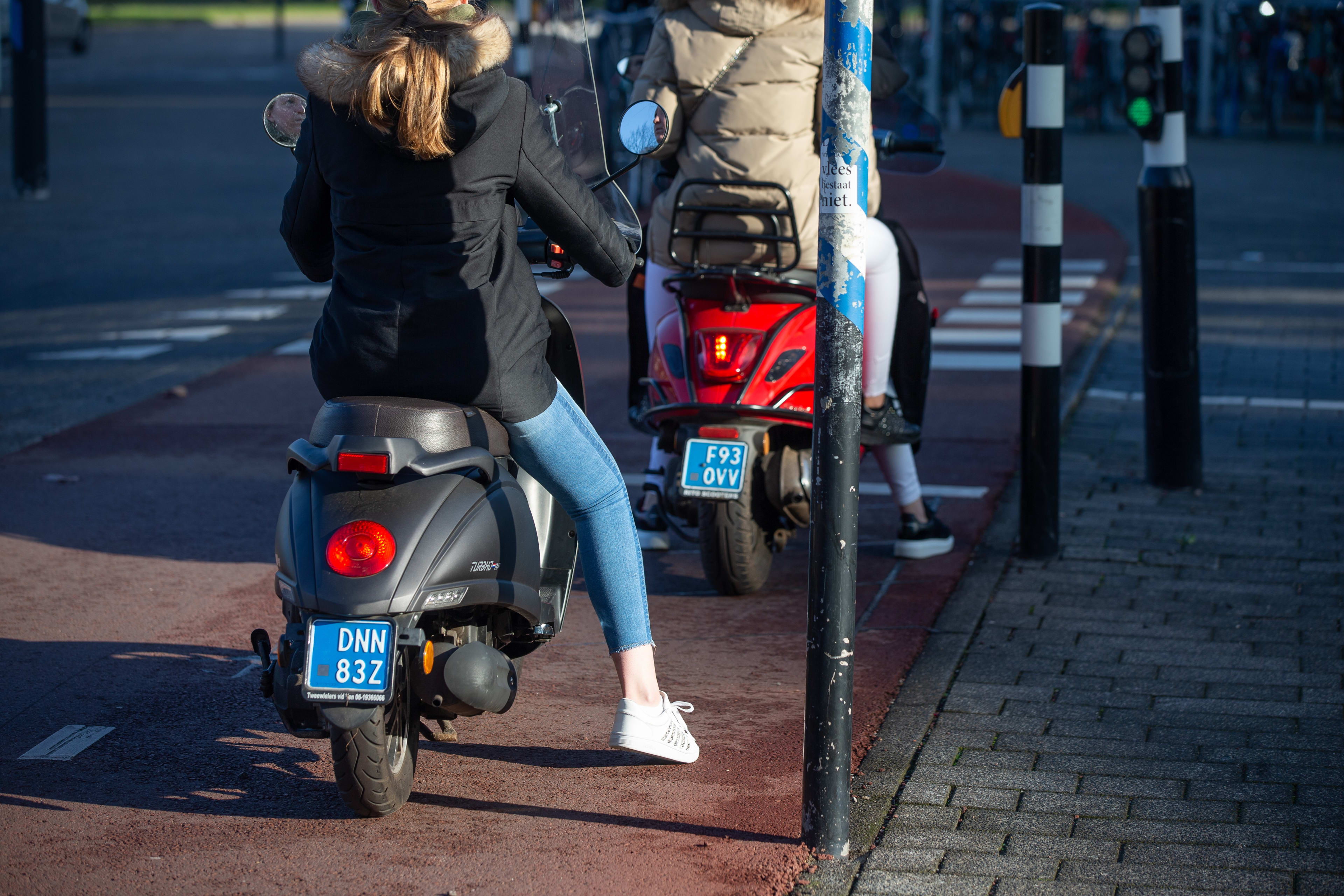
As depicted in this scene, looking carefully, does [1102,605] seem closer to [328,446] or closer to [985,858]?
[985,858]

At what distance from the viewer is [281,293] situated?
12312mm

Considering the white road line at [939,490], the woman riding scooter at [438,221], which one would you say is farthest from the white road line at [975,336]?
the woman riding scooter at [438,221]

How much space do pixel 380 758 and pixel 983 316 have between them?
864 centimetres

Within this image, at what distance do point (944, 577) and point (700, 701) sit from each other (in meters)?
1.44

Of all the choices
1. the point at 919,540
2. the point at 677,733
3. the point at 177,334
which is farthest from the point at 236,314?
the point at 677,733

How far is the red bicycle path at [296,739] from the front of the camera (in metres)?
3.43

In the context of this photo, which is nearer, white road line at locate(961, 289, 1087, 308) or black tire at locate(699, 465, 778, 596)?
black tire at locate(699, 465, 778, 596)

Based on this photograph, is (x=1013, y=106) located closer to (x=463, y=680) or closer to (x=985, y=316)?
(x=463, y=680)

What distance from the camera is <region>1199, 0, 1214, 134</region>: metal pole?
2683 cm

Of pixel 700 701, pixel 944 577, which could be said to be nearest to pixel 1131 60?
pixel 944 577

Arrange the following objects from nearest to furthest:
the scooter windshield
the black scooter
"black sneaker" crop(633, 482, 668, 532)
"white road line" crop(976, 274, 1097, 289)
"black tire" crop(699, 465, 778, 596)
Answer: the black scooter → the scooter windshield → "black tire" crop(699, 465, 778, 596) → "black sneaker" crop(633, 482, 668, 532) → "white road line" crop(976, 274, 1097, 289)

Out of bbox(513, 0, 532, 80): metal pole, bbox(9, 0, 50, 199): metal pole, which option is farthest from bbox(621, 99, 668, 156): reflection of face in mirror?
bbox(9, 0, 50, 199): metal pole

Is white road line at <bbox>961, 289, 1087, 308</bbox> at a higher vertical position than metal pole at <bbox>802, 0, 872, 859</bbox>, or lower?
lower

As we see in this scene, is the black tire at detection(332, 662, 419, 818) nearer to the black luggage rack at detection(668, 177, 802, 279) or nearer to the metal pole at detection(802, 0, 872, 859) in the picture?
the metal pole at detection(802, 0, 872, 859)
